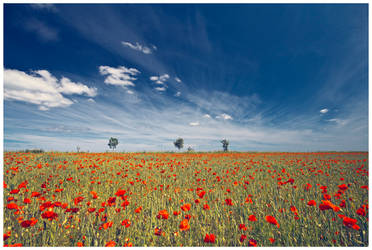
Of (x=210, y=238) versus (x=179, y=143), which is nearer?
(x=210, y=238)

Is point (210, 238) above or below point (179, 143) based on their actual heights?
below

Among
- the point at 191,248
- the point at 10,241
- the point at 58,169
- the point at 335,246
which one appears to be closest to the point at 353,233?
the point at 335,246

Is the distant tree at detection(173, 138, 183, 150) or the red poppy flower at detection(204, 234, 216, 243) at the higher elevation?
the distant tree at detection(173, 138, 183, 150)

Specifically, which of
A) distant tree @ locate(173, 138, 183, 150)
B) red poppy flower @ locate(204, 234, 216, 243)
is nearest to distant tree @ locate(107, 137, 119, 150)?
distant tree @ locate(173, 138, 183, 150)

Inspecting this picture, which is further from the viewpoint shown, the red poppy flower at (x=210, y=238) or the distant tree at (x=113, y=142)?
the distant tree at (x=113, y=142)

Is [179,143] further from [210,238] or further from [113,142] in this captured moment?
[210,238]

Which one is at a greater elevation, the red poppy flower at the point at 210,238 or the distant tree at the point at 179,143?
the distant tree at the point at 179,143

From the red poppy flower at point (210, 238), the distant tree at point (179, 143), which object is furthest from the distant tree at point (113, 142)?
the red poppy flower at point (210, 238)

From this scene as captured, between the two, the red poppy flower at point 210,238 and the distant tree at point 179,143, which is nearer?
the red poppy flower at point 210,238

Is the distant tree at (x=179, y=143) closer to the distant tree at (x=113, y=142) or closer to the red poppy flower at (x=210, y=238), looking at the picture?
→ the distant tree at (x=113, y=142)

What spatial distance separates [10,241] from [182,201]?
9.21ft

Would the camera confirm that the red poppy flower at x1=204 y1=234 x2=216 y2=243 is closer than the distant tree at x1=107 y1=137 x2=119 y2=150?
Yes

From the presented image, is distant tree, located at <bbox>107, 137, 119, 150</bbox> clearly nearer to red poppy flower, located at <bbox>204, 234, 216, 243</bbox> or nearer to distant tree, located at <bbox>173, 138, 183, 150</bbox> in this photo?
distant tree, located at <bbox>173, 138, 183, 150</bbox>

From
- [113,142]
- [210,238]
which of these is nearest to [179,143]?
[113,142]
